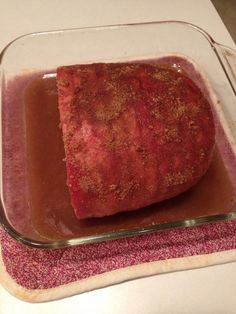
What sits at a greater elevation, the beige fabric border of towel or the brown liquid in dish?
the brown liquid in dish

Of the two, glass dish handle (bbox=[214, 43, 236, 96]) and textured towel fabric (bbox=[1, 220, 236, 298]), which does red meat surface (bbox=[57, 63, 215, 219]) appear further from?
glass dish handle (bbox=[214, 43, 236, 96])

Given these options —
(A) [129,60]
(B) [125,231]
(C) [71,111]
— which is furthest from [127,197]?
(A) [129,60]

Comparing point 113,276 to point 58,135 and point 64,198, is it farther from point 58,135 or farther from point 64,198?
point 58,135

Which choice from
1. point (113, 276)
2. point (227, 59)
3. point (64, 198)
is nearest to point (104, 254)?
point (113, 276)

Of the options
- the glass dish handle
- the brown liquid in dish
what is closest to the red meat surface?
the brown liquid in dish

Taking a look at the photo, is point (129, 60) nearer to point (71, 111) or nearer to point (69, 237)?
point (71, 111)
